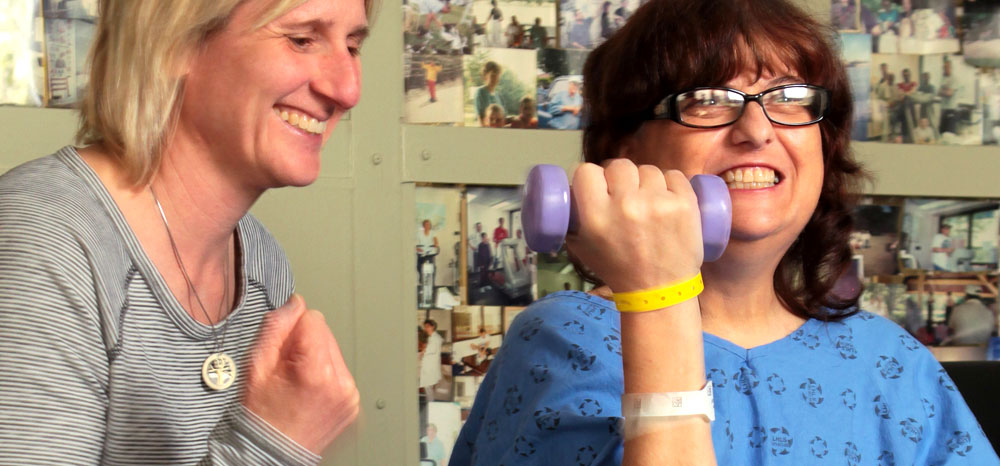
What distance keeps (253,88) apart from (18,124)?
921 mm

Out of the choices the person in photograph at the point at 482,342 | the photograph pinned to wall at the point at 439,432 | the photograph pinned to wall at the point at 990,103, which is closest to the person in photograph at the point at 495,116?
the person in photograph at the point at 482,342

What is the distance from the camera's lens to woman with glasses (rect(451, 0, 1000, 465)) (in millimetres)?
1145

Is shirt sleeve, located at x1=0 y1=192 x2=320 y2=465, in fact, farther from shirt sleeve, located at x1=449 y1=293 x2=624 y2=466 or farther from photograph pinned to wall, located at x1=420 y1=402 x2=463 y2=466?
photograph pinned to wall, located at x1=420 y1=402 x2=463 y2=466

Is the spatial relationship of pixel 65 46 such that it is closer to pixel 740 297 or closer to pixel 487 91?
pixel 487 91

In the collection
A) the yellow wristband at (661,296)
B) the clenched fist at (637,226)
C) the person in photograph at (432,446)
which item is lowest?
the person in photograph at (432,446)

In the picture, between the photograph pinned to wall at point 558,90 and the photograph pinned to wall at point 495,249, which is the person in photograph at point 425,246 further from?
the photograph pinned to wall at point 558,90

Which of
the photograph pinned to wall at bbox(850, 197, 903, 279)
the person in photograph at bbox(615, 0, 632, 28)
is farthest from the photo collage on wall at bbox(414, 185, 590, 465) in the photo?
the photograph pinned to wall at bbox(850, 197, 903, 279)

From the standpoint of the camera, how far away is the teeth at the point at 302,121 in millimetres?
1340

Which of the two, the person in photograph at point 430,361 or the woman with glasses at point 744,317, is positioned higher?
the woman with glasses at point 744,317

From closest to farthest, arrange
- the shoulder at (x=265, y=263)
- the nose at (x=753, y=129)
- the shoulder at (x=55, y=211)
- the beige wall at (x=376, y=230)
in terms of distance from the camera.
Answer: the shoulder at (x=55, y=211) → the nose at (x=753, y=129) → the shoulder at (x=265, y=263) → the beige wall at (x=376, y=230)

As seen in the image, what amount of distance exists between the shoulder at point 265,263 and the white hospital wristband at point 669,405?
70 cm

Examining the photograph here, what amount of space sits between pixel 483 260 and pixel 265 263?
0.83m

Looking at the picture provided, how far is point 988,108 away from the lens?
257 centimetres

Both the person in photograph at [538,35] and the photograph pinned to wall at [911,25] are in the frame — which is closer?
the person in photograph at [538,35]
